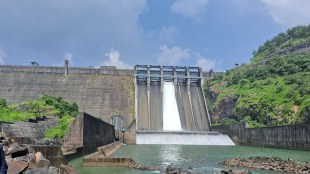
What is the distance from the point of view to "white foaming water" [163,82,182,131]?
46.0 m

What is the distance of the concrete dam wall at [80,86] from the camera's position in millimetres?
47066

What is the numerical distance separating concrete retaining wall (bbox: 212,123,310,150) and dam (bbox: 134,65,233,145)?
1.61m

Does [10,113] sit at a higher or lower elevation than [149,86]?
lower

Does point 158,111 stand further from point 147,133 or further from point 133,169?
point 133,169

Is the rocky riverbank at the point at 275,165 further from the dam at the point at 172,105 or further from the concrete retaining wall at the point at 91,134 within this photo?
the dam at the point at 172,105

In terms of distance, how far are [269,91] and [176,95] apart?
14.0 metres

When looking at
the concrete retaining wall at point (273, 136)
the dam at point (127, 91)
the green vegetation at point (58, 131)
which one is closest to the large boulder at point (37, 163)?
the green vegetation at point (58, 131)

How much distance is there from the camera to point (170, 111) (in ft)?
159

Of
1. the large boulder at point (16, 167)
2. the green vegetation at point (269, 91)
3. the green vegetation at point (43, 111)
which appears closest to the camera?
the large boulder at point (16, 167)

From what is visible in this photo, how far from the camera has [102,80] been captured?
5344 cm

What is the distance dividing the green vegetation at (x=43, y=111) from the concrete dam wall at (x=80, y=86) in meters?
6.55

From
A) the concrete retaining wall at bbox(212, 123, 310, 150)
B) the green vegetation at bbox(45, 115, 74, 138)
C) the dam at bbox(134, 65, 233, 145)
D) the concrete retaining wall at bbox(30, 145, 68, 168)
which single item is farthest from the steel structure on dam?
the concrete retaining wall at bbox(30, 145, 68, 168)

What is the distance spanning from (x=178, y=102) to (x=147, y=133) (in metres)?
12.3

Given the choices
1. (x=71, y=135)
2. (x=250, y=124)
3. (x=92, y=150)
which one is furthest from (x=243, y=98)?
(x=71, y=135)
